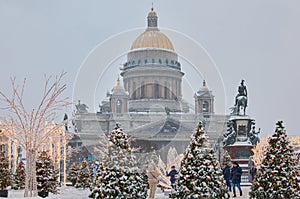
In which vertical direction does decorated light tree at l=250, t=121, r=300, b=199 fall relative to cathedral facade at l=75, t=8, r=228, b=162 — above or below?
below

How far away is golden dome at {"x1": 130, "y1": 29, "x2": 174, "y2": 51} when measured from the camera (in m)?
89.9

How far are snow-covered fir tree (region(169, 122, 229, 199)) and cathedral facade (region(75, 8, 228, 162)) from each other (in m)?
62.5

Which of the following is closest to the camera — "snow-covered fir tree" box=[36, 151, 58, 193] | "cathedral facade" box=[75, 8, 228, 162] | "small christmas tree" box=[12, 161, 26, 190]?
"snow-covered fir tree" box=[36, 151, 58, 193]

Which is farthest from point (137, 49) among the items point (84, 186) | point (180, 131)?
point (84, 186)

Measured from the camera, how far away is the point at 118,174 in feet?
54.2

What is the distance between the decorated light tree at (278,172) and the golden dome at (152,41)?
7371 centimetres

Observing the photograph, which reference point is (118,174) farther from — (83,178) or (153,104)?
(153,104)

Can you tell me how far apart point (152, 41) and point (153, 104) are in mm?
9480

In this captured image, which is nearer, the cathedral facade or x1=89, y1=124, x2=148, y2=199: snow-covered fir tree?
x1=89, y1=124, x2=148, y2=199: snow-covered fir tree

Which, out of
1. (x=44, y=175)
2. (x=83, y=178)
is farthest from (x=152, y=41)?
(x=44, y=175)

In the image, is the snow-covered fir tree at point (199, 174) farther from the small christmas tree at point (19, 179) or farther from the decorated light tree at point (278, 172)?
the small christmas tree at point (19, 179)

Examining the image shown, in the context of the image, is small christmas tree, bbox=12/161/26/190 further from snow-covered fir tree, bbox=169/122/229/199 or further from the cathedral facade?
the cathedral facade

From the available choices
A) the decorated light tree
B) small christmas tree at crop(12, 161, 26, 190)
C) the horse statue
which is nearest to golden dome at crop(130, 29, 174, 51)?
the horse statue

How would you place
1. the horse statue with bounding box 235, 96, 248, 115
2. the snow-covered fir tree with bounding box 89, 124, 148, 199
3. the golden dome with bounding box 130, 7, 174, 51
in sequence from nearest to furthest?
1. the snow-covered fir tree with bounding box 89, 124, 148, 199
2. the horse statue with bounding box 235, 96, 248, 115
3. the golden dome with bounding box 130, 7, 174, 51
